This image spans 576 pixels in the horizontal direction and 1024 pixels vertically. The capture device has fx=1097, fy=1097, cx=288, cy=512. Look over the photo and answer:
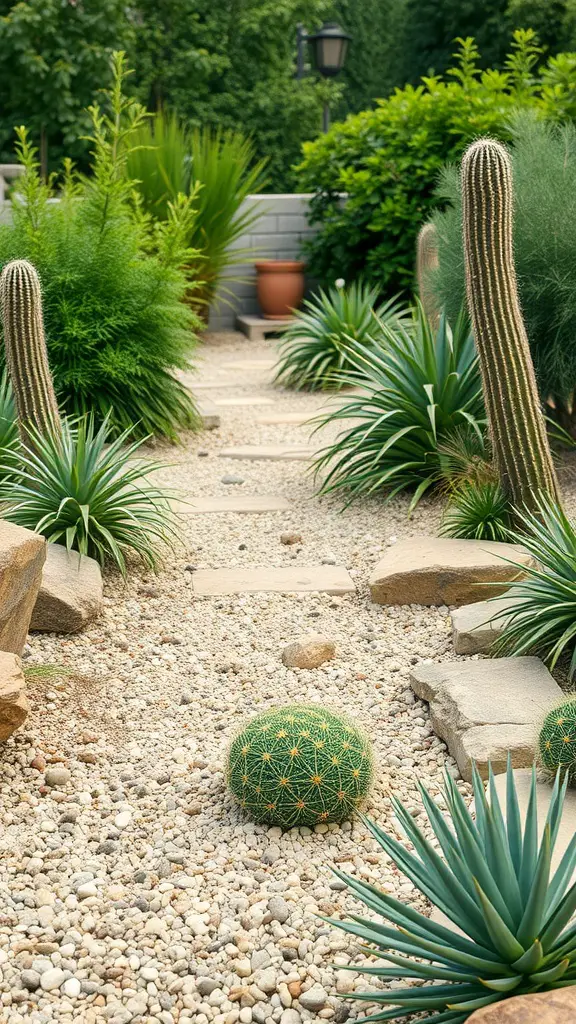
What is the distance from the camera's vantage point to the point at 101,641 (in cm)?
409

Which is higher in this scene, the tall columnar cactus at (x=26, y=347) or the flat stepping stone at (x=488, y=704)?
the tall columnar cactus at (x=26, y=347)

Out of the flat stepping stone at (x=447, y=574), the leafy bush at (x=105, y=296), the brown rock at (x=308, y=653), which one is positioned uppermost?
the leafy bush at (x=105, y=296)

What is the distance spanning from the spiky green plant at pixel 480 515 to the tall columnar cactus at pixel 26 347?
178 centimetres

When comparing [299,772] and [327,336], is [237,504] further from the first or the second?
[299,772]

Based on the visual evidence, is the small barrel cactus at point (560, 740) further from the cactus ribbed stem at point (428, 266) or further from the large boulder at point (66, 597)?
the cactus ribbed stem at point (428, 266)

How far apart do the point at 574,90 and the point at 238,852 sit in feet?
24.2

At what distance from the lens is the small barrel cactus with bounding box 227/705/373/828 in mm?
2852

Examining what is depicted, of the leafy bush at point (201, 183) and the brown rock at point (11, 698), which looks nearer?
the brown rock at point (11, 698)

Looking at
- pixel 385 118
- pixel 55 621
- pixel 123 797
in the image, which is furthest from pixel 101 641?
pixel 385 118

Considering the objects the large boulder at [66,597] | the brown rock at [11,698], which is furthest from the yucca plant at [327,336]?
the brown rock at [11,698]

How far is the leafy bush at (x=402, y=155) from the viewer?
9320mm

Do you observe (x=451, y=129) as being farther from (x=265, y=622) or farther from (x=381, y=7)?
(x=381, y=7)

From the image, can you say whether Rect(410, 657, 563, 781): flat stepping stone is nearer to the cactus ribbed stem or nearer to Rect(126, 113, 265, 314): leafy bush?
the cactus ribbed stem

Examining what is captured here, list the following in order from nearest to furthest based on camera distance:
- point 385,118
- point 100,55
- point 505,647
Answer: point 505,647 < point 385,118 < point 100,55
